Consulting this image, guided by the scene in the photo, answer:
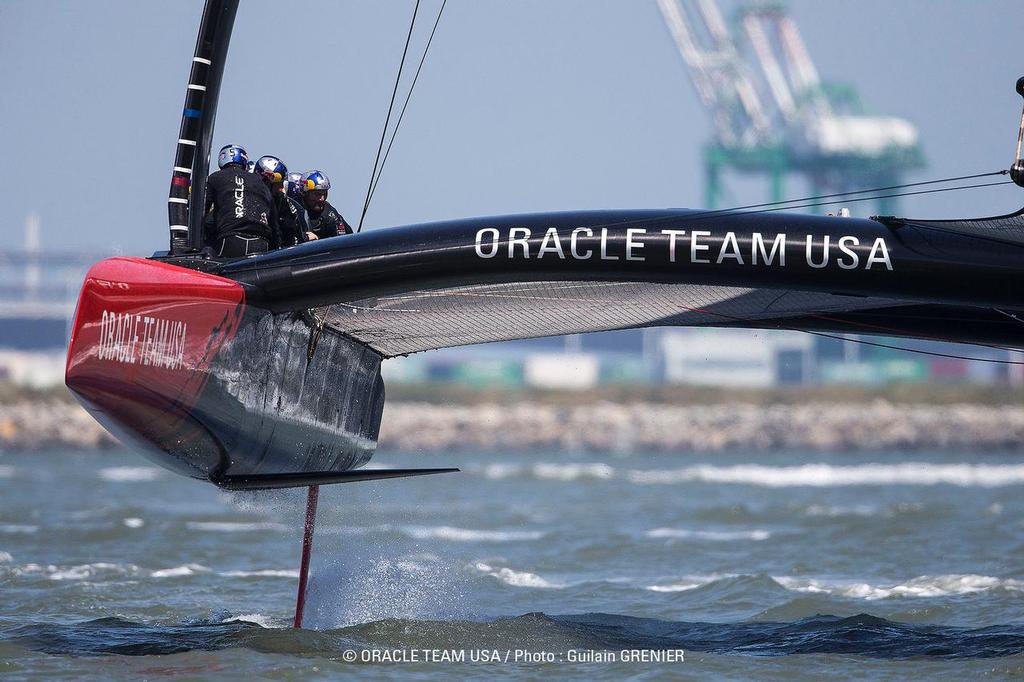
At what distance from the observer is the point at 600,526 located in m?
15.6

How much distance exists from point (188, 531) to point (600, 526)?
15.6ft

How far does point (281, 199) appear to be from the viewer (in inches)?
307

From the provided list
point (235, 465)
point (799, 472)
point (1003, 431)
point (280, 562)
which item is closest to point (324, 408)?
point (235, 465)

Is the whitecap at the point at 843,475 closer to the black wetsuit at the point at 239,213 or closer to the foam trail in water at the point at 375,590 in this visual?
the foam trail in water at the point at 375,590

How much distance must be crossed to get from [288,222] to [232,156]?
0.53m

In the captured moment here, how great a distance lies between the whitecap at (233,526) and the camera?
15.1 meters

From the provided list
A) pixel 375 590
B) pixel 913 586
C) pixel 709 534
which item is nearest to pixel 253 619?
pixel 375 590

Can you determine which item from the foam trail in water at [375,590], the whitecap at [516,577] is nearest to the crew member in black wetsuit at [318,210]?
the foam trail in water at [375,590]

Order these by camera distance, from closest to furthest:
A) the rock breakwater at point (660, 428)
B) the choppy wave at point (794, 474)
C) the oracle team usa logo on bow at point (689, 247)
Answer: the oracle team usa logo on bow at point (689, 247) < the choppy wave at point (794, 474) < the rock breakwater at point (660, 428)

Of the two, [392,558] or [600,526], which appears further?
[600,526]

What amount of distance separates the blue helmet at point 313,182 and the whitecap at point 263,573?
3.85 m

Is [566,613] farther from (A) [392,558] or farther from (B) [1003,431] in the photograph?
(B) [1003,431]

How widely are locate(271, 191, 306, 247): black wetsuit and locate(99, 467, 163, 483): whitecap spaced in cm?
1947

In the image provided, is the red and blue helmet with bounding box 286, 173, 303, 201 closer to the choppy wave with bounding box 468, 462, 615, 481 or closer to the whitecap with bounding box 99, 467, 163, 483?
the whitecap with bounding box 99, 467, 163, 483
